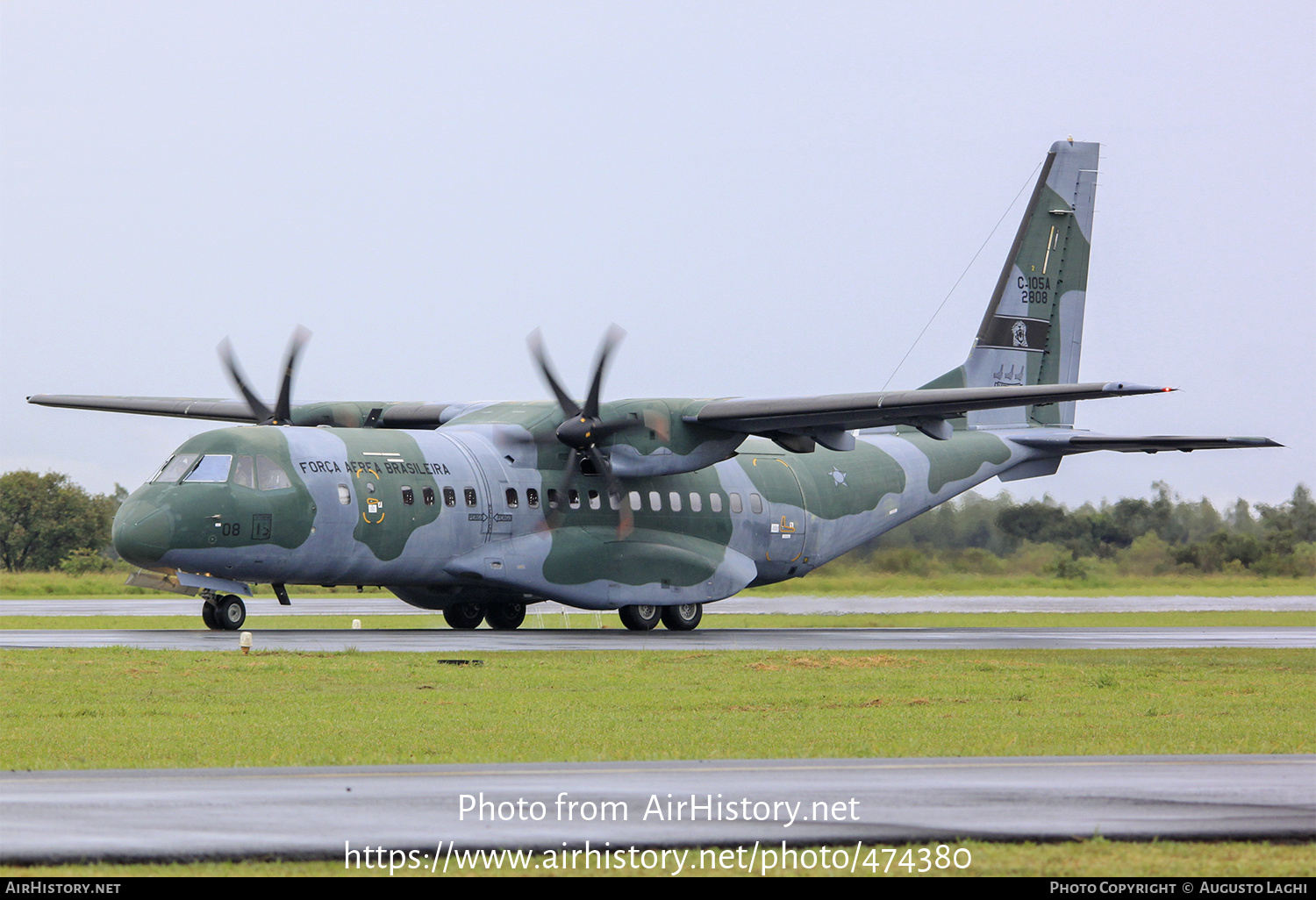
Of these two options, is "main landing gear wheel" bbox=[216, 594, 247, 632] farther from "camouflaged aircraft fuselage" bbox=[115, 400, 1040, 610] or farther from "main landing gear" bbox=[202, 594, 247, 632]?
"camouflaged aircraft fuselage" bbox=[115, 400, 1040, 610]

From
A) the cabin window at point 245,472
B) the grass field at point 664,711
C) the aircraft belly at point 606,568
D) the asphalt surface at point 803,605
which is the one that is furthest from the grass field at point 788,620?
the grass field at point 664,711

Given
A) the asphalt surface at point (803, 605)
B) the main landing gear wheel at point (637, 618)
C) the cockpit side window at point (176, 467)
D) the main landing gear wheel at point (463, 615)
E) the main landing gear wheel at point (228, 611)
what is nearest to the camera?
the cockpit side window at point (176, 467)

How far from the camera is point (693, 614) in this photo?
34.0 m

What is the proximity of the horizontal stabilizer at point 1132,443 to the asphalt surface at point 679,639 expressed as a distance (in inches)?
152

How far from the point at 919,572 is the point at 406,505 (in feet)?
60.3

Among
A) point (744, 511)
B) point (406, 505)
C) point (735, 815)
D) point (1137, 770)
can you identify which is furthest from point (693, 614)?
point (735, 815)

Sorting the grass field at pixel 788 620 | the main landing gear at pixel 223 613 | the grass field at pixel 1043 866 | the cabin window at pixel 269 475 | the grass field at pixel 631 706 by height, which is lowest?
the grass field at pixel 788 620

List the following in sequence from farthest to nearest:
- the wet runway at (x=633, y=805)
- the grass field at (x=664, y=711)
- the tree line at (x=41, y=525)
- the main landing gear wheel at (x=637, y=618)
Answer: the tree line at (x=41, y=525) → the main landing gear wheel at (x=637, y=618) → the grass field at (x=664, y=711) → the wet runway at (x=633, y=805)

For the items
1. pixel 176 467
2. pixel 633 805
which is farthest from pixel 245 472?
pixel 633 805

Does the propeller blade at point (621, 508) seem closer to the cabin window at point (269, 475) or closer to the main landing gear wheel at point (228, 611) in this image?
the cabin window at point (269, 475)

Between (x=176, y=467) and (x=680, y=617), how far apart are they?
1130 cm

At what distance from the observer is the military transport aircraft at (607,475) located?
27641mm

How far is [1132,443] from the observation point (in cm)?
3466

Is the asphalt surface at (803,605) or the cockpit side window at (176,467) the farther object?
the asphalt surface at (803,605)
